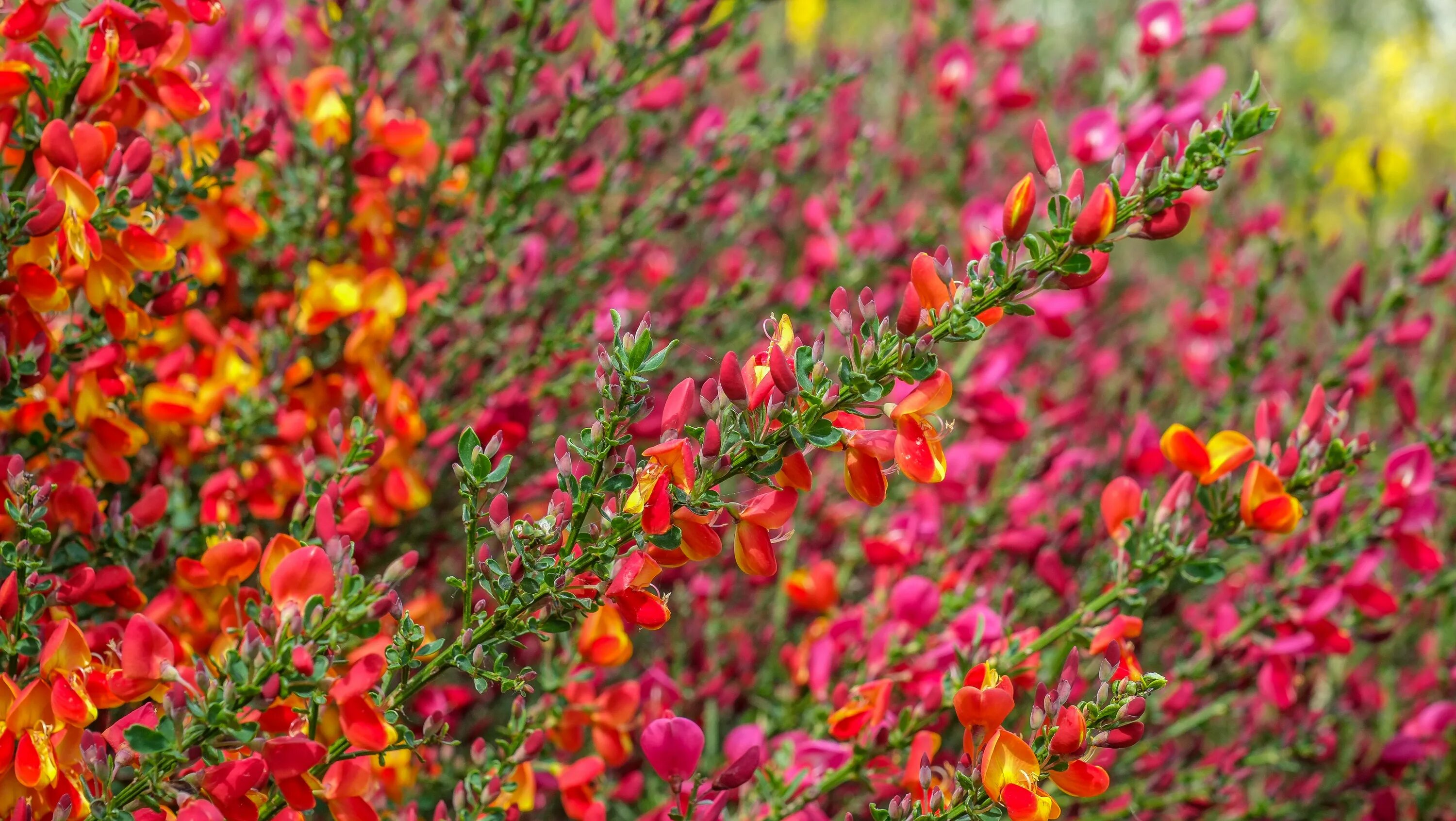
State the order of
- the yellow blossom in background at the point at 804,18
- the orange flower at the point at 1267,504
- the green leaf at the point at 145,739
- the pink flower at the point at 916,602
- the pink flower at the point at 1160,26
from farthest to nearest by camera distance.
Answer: the yellow blossom in background at the point at 804,18
the pink flower at the point at 1160,26
the pink flower at the point at 916,602
the orange flower at the point at 1267,504
the green leaf at the point at 145,739

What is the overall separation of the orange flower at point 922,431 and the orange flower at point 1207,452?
1.32 feet

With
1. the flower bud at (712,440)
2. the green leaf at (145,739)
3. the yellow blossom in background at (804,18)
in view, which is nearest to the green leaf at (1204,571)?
the flower bud at (712,440)

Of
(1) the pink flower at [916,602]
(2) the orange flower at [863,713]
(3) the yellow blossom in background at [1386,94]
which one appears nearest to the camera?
(2) the orange flower at [863,713]

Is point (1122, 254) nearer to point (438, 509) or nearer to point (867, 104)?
point (867, 104)

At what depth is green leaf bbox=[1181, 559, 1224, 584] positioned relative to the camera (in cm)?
113

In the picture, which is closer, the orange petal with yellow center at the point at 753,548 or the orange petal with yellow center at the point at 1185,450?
the orange petal with yellow center at the point at 753,548

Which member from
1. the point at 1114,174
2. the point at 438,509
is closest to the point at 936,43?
the point at 438,509

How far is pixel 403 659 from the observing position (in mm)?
866

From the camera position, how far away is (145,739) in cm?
80

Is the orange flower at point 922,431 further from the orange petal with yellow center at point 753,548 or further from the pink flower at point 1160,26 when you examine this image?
the pink flower at point 1160,26

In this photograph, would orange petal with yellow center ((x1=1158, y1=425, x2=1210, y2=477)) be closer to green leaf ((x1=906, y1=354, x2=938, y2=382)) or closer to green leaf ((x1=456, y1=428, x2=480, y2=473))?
green leaf ((x1=906, y1=354, x2=938, y2=382))

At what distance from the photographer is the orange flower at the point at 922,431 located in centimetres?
87

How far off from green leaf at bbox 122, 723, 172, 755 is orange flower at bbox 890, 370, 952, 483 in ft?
2.02

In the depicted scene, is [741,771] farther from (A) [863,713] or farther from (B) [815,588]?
Result: (B) [815,588]
